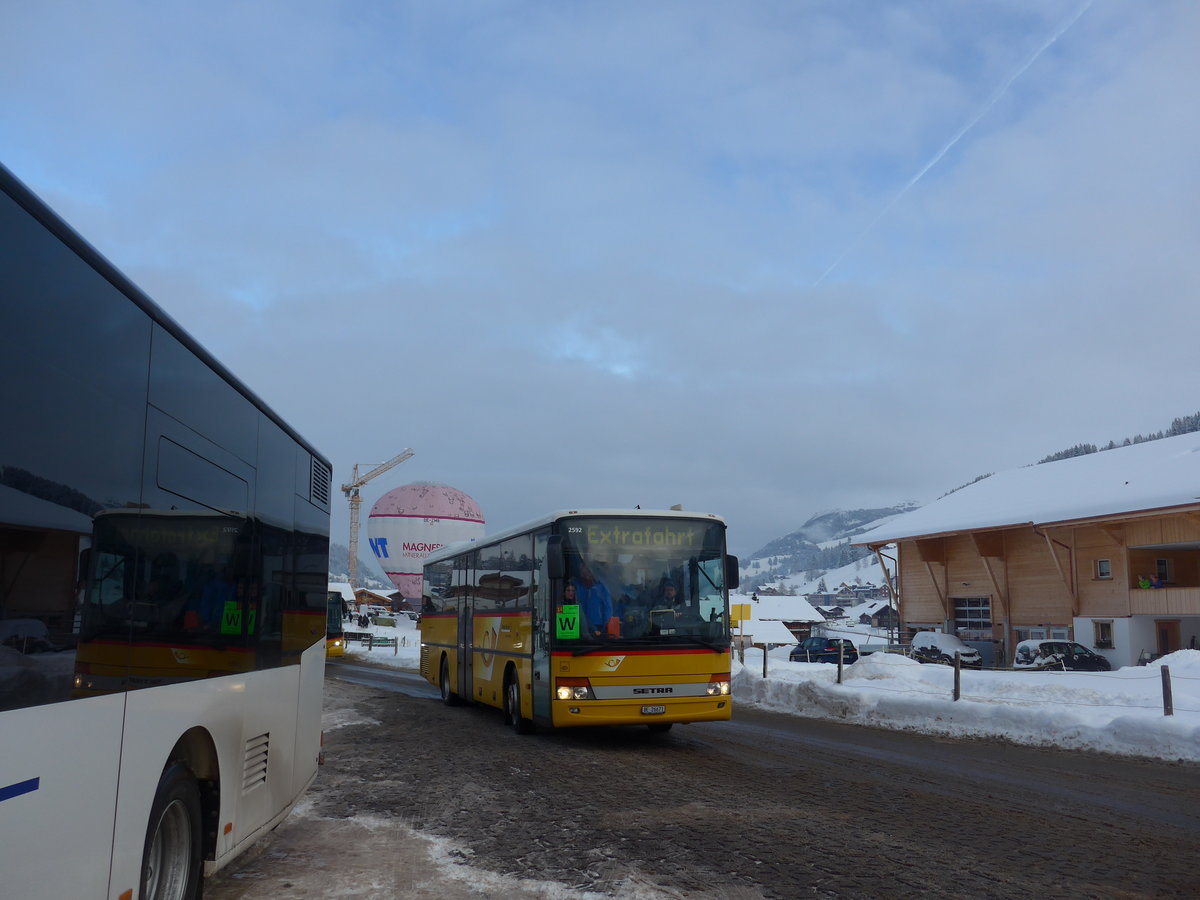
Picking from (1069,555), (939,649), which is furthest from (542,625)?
(939,649)

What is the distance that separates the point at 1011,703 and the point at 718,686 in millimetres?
6793

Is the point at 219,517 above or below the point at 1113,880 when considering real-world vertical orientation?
above

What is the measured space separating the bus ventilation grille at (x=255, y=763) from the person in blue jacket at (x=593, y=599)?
7.09 metres

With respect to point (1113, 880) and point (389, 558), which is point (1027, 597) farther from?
point (389, 558)

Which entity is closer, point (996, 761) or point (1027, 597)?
point (996, 761)

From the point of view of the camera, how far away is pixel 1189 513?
34.3 metres

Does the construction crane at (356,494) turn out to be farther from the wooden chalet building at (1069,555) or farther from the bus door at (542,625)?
the bus door at (542,625)

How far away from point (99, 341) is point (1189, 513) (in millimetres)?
38469

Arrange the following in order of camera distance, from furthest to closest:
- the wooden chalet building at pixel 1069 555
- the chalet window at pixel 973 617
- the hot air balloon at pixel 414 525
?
the hot air balloon at pixel 414 525, the chalet window at pixel 973 617, the wooden chalet building at pixel 1069 555

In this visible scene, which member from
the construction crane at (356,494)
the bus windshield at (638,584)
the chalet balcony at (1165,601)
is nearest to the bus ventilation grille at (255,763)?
the bus windshield at (638,584)

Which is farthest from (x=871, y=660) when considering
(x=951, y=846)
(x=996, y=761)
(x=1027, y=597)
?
(x=1027, y=597)

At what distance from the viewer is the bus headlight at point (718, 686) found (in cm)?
1348

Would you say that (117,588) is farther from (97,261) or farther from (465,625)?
(465,625)

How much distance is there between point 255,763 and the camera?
612cm
